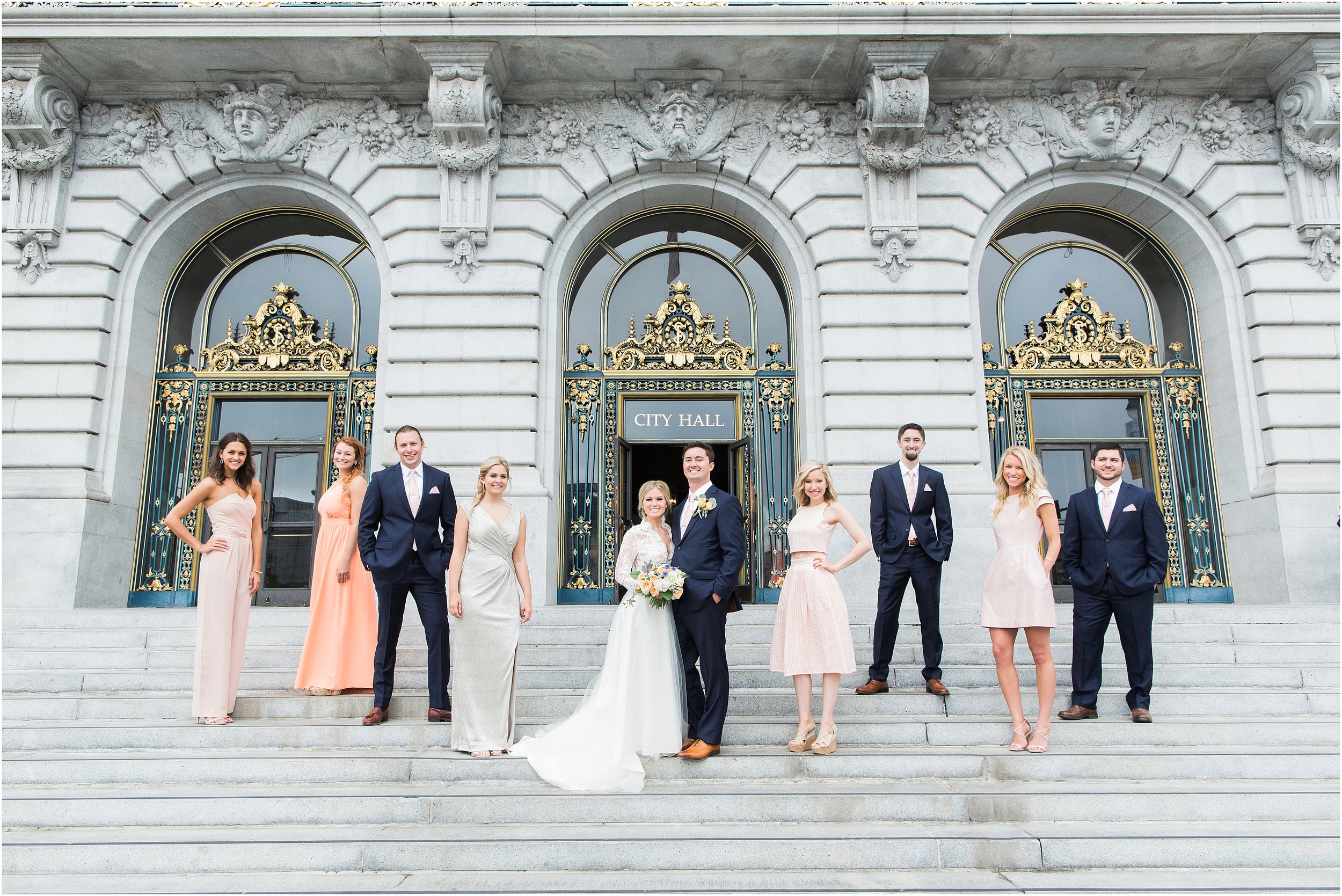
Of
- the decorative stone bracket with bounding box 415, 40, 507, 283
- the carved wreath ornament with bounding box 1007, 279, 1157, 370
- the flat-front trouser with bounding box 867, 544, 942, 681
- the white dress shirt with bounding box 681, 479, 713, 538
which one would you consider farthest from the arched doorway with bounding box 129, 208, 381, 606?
the carved wreath ornament with bounding box 1007, 279, 1157, 370

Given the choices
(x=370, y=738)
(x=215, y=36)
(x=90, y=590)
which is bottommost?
(x=370, y=738)

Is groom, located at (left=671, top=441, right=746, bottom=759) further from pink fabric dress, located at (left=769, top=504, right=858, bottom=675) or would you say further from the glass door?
the glass door

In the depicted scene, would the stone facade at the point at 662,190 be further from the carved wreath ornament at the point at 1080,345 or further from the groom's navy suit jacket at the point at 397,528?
the groom's navy suit jacket at the point at 397,528

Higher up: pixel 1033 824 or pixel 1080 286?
pixel 1080 286

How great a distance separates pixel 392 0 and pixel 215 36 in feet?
7.49

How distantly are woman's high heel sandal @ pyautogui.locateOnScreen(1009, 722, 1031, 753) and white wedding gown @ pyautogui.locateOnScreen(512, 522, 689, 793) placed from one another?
7.47 feet

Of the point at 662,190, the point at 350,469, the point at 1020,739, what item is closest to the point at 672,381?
the point at 662,190

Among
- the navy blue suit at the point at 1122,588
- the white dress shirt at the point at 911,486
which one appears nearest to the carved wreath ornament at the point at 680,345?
the white dress shirt at the point at 911,486

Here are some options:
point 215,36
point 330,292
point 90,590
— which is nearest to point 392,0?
point 215,36

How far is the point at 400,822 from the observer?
4.78m

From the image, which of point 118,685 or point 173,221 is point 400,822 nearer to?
point 118,685

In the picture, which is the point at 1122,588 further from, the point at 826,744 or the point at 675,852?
the point at 675,852

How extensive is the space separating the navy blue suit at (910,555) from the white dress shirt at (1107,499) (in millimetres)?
1157

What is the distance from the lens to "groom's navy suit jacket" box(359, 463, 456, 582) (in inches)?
244
